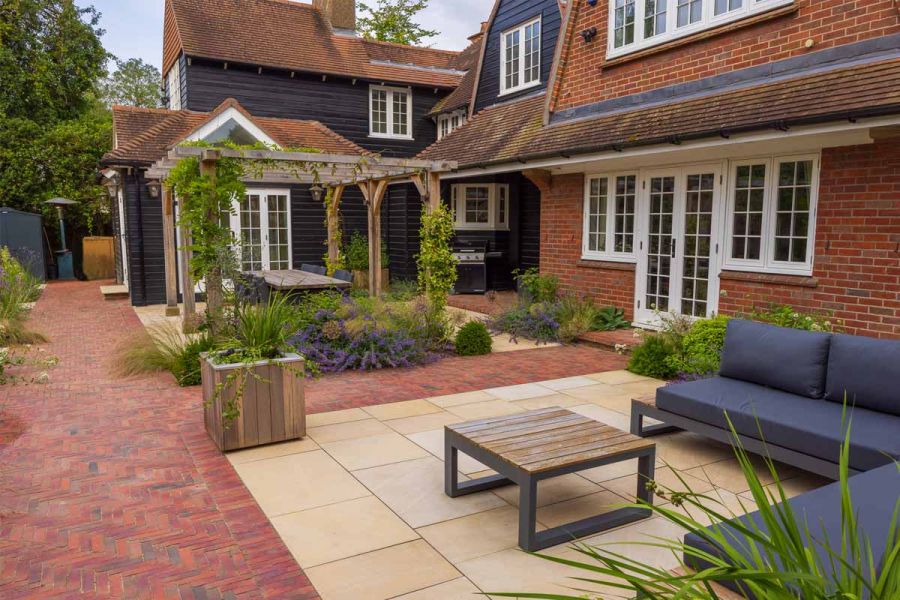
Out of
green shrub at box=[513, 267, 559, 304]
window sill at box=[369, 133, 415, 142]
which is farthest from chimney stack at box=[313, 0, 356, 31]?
green shrub at box=[513, 267, 559, 304]

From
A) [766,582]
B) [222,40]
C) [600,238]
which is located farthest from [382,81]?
[766,582]

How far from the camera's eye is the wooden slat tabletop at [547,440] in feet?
11.4

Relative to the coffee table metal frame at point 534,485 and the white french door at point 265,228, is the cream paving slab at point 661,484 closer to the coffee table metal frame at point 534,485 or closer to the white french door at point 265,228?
the coffee table metal frame at point 534,485

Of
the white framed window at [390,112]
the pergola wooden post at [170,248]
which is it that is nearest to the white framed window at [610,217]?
the pergola wooden post at [170,248]

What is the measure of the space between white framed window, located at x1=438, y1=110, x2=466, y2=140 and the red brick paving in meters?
11.7

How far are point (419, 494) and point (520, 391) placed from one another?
8.87 ft

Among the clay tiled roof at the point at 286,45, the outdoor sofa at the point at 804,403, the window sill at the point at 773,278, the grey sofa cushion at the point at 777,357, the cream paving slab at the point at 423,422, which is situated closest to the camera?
the outdoor sofa at the point at 804,403

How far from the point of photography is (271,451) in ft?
15.7

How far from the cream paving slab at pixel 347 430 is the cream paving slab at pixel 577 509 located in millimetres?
1814

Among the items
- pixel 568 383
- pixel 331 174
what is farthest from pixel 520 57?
pixel 568 383

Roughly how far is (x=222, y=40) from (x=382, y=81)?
3.86 meters

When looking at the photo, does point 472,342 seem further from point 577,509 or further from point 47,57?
point 47,57

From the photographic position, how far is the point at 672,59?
862 centimetres

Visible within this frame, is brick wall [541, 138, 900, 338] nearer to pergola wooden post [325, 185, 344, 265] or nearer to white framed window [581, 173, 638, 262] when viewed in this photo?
white framed window [581, 173, 638, 262]
